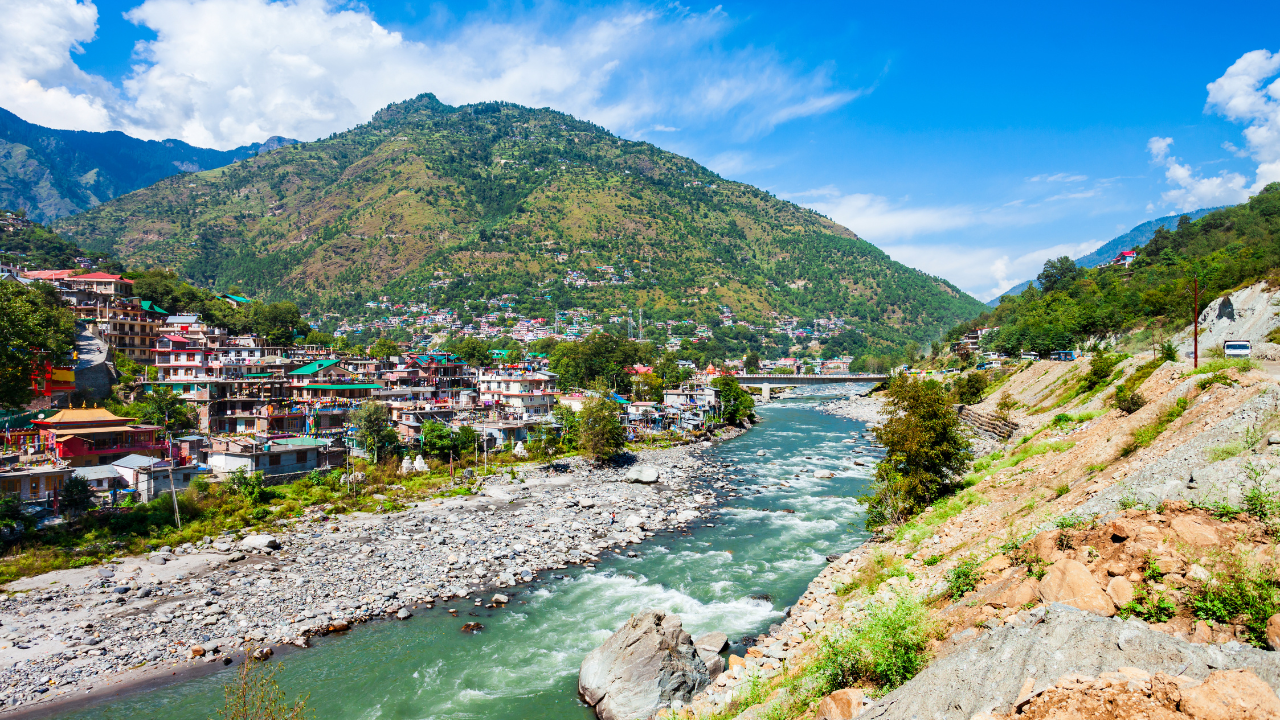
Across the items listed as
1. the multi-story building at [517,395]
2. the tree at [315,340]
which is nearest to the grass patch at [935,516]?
the multi-story building at [517,395]

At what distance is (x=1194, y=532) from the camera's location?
7.28 meters

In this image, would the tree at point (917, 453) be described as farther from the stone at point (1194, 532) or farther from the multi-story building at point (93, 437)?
the multi-story building at point (93, 437)

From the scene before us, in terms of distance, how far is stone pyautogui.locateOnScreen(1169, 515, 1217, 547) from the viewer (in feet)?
23.3

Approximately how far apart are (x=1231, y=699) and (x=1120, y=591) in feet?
9.68

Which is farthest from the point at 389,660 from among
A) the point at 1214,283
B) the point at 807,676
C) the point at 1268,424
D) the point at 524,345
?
the point at 524,345

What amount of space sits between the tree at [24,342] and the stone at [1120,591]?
39861mm

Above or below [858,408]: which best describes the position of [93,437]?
above

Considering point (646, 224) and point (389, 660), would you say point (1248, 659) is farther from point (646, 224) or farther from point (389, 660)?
point (646, 224)

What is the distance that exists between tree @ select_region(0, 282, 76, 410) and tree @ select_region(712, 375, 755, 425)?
50.4m

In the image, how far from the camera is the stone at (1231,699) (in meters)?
4.02

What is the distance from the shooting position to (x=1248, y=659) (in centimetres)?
490

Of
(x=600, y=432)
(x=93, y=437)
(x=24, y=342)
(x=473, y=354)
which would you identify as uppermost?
(x=24, y=342)

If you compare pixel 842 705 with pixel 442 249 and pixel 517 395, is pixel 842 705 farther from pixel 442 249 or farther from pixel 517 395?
pixel 442 249

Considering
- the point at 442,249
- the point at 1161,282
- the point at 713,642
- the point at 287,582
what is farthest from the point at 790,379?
the point at 442,249
